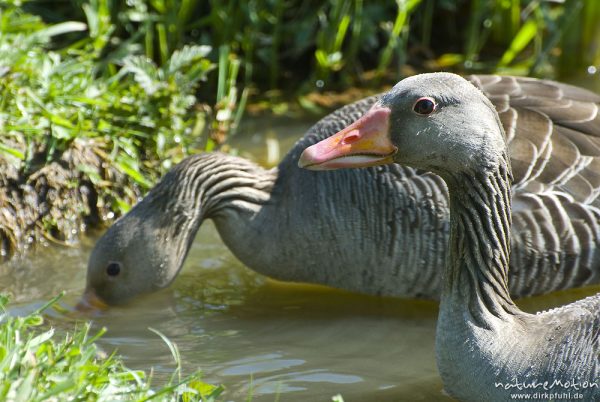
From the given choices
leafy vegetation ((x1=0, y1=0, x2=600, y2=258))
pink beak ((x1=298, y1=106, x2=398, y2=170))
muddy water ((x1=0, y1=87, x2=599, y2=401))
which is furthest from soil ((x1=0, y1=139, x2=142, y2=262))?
pink beak ((x1=298, y1=106, x2=398, y2=170))

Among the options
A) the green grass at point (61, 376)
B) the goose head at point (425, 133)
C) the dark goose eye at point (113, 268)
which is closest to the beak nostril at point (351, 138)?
the goose head at point (425, 133)

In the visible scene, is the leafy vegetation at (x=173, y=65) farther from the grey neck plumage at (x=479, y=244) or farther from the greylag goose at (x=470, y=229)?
the grey neck plumage at (x=479, y=244)

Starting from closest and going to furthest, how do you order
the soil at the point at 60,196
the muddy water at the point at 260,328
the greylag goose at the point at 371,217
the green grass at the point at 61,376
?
the green grass at the point at 61,376 → the muddy water at the point at 260,328 → the greylag goose at the point at 371,217 → the soil at the point at 60,196

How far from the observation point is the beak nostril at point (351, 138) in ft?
18.8

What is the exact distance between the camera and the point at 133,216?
7.67m

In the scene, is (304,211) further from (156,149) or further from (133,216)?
(156,149)

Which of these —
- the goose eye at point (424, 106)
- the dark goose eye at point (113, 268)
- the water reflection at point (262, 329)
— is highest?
the goose eye at point (424, 106)

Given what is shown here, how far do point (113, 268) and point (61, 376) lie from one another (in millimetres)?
2740

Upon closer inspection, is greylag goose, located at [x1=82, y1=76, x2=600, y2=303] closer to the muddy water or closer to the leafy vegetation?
the muddy water

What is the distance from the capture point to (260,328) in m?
7.57

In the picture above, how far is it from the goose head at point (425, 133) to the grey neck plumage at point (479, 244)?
0.12 meters

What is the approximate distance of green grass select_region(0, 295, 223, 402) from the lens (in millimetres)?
4629

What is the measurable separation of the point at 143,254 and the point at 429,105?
2.93 metres

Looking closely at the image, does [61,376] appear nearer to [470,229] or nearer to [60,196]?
[470,229]
